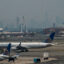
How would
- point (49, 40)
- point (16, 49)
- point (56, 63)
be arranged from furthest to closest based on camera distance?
point (49, 40), point (16, 49), point (56, 63)

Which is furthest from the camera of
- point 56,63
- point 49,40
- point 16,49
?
point 49,40

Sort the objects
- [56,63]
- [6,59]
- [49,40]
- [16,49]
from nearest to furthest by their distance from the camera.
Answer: [56,63], [6,59], [16,49], [49,40]

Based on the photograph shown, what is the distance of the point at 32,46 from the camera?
213ft

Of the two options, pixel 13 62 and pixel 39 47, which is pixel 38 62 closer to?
pixel 13 62

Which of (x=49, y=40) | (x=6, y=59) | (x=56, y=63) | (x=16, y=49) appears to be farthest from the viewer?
(x=49, y=40)

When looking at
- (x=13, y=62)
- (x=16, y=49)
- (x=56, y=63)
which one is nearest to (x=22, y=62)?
(x=13, y=62)

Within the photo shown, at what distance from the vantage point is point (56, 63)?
4025 cm

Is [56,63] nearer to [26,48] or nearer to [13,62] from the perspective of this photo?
[13,62]

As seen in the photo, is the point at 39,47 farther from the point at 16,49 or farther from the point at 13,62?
the point at 13,62

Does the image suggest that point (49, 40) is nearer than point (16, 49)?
No

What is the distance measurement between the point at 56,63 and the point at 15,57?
8.05 meters

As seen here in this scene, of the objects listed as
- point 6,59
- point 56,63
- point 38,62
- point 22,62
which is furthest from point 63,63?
point 6,59

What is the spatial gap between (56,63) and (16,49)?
24308 millimetres

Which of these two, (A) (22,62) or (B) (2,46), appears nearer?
(A) (22,62)
